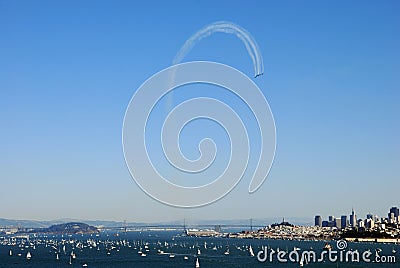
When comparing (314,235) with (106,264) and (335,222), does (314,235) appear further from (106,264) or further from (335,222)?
(106,264)

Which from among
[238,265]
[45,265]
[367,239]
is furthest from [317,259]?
[367,239]

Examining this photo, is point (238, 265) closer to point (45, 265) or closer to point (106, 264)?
point (106, 264)

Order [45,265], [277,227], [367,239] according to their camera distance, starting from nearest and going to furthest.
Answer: [45,265] → [367,239] → [277,227]

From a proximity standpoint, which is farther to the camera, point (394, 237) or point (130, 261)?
point (394, 237)

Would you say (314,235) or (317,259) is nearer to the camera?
(317,259)

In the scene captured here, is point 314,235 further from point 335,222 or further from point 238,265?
point 238,265

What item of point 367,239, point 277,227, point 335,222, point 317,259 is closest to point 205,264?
point 317,259

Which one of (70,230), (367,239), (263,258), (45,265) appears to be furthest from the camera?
(70,230)

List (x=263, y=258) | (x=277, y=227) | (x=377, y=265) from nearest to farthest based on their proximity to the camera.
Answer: (x=377, y=265), (x=263, y=258), (x=277, y=227)
